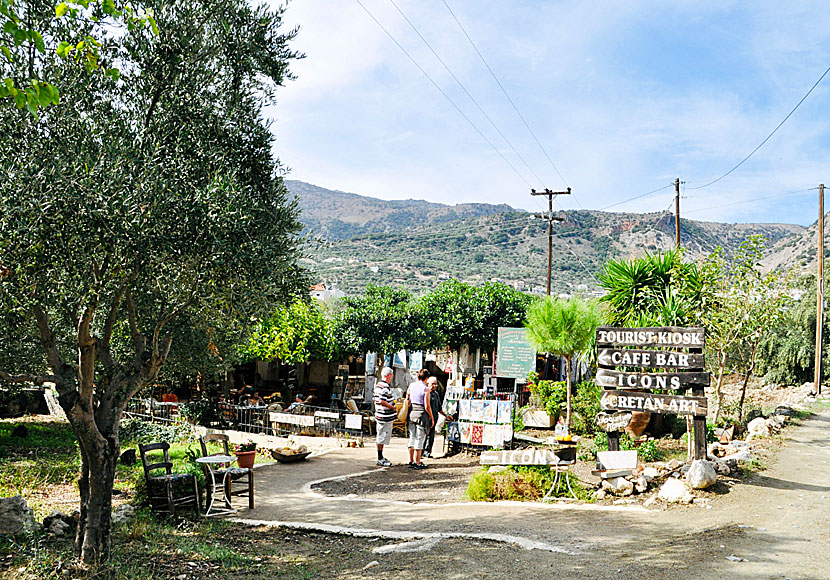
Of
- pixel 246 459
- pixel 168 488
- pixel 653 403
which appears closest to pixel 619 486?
pixel 653 403

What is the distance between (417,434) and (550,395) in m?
5.55

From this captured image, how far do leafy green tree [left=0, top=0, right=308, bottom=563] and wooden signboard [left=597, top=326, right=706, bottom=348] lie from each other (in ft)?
18.2

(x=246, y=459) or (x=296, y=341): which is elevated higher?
(x=296, y=341)

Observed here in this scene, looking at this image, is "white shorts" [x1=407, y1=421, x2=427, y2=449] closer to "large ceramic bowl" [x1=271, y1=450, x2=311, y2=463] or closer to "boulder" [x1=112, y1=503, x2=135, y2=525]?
"large ceramic bowl" [x1=271, y1=450, x2=311, y2=463]

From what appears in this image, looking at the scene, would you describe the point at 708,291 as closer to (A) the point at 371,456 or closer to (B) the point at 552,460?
(B) the point at 552,460

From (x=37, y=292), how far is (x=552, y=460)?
6.69m

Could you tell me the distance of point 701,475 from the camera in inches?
346

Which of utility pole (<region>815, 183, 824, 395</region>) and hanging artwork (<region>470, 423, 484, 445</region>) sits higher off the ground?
utility pole (<region>815, 183, 824, 395</region>)

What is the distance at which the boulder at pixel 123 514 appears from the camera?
7.59 meters

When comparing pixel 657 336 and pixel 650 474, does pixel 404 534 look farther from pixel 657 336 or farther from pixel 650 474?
pixel 657 336

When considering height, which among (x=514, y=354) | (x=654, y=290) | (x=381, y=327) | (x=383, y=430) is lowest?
(x=383, y=430)

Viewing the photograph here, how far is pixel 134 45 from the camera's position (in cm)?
631

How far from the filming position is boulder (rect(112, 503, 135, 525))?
7.59 m

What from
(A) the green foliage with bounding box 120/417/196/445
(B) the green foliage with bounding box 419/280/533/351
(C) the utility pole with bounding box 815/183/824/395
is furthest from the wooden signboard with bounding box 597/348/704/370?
(C) the utility pole with bounding box 815/183/824/395
